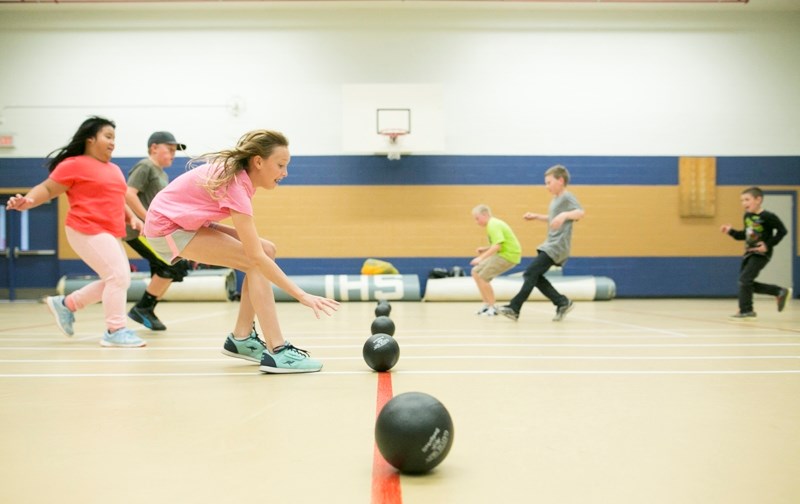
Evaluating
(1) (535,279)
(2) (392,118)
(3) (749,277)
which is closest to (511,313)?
(1) (535,279)

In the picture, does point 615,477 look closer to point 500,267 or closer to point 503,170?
point 500,267

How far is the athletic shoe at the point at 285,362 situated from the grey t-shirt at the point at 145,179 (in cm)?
330

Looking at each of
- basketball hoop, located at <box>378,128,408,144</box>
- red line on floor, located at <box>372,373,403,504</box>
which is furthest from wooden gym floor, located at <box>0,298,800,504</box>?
basketball hoop, located at <box>378,128,408,144</box>

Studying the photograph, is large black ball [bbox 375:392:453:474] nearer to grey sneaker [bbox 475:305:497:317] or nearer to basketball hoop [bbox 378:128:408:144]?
grey sneaker [bbox 475:305:497:317]

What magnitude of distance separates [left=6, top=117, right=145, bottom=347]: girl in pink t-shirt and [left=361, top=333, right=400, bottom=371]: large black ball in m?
2.42

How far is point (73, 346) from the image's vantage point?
5.46m

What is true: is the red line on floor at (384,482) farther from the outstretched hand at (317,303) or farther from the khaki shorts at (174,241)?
the khaki shorts at (174,241)

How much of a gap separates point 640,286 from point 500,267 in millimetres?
7116

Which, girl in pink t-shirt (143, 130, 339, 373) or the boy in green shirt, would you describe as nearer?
girl in pink t-shirt (143, 130, 339, 373)

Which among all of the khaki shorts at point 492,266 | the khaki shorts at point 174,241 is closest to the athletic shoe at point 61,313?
the khaki shorts at point 174,241

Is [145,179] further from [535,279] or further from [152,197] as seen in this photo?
[535,279]

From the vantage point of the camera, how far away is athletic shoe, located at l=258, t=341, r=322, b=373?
12.8 ft

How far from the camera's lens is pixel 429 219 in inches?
588

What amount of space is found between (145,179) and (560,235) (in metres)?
4.93
